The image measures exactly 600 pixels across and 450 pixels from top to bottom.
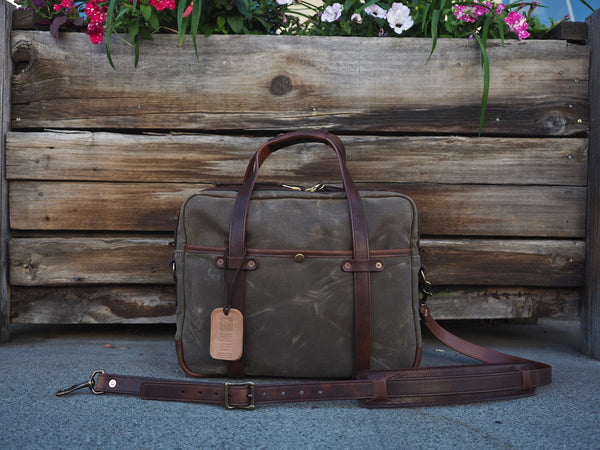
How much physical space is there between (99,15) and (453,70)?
125cm

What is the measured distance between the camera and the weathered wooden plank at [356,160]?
1805 mm

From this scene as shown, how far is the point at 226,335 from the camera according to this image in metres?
1.33

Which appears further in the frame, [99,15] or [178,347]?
[99,15]

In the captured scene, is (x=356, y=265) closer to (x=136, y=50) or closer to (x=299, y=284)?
(x=299, y=284)

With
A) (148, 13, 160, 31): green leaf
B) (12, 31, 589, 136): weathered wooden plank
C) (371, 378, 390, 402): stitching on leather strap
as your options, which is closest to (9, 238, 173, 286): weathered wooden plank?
(12, 31, 589, 136): weathered wooden plank

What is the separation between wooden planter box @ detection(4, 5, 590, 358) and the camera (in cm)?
179

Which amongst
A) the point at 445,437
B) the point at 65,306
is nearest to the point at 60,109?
the point at 65,306

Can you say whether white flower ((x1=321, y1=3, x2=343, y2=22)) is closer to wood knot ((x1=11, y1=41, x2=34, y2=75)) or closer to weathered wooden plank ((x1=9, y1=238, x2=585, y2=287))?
weathered wooden plank ((x1=9, y1=238, x2=585, y2=287))

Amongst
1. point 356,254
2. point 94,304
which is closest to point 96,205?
point 94,304

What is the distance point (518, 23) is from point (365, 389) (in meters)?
1.39

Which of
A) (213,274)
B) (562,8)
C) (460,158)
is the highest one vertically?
(562,8)

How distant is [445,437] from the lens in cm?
106

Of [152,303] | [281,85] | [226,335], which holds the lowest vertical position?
[152,303]

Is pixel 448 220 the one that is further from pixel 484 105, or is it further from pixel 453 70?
pixel 453 70
